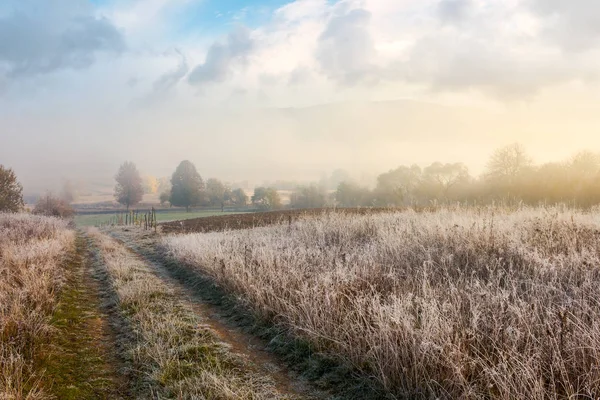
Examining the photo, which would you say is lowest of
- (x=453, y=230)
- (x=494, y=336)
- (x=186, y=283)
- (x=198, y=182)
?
(x=186, y=283)

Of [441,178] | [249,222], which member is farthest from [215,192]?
[249,222]

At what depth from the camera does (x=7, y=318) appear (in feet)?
19.0

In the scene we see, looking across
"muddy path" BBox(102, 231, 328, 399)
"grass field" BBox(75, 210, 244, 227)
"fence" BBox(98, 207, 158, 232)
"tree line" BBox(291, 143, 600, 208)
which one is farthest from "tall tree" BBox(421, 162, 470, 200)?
"muddy path" BBox(102, 231, 328, 399)

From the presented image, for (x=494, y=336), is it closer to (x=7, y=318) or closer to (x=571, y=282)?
(x=571, y=282)

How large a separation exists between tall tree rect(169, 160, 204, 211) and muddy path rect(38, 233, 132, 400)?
75306 mm

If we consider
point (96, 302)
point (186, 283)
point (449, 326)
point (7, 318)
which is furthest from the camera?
point (186, 283)

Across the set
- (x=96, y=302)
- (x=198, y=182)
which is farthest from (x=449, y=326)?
(x=198, y=182)

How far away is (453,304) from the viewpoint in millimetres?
5168

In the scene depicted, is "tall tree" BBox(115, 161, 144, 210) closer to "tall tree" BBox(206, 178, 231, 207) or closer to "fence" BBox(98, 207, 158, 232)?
"tall tree" BBox(206, 178, 231, 207)

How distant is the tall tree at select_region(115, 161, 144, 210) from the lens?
274 ft

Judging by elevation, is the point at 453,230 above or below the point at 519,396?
above

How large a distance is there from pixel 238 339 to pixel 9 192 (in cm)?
4982

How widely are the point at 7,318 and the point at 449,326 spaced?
6.82 m

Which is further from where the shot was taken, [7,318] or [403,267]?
[403,267]
